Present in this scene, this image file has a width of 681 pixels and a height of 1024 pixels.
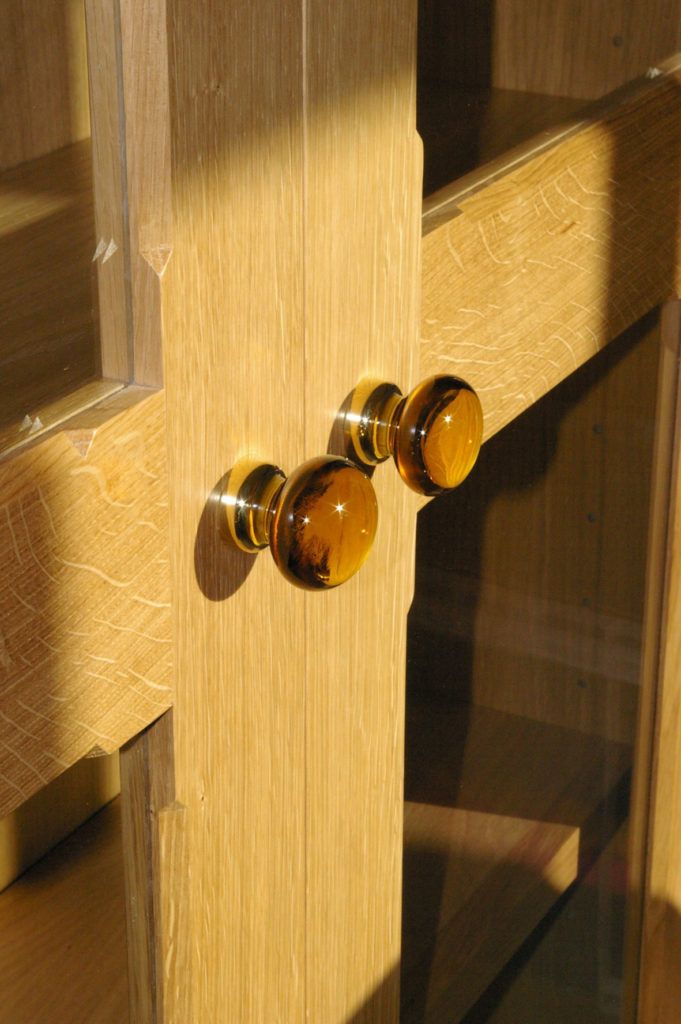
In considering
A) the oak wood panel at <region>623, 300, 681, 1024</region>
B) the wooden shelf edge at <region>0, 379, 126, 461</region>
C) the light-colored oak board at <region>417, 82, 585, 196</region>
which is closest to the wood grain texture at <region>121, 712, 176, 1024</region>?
the wooden shelf edge at <region>0, 379, 126, 461</region>

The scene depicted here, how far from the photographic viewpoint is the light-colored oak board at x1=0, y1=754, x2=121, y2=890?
46 cm

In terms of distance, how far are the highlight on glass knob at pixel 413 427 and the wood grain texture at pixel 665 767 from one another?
0.31 meters

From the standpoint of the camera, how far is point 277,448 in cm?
51

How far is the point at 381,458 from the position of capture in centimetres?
56

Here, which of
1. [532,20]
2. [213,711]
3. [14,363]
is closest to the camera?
[14,363]

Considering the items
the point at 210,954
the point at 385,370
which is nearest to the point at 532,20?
the point at 385,370

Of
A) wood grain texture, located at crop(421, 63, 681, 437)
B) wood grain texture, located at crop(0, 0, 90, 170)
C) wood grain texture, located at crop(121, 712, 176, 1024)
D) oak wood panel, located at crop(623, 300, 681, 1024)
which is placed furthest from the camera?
oak wood panel, located at crop(623, 300, 681, 1024)

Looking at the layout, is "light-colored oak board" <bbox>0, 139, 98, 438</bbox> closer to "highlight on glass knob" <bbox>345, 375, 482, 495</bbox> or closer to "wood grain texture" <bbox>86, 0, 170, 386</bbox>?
"wood grain texture" <bbox>86, 0, 170, 386</bbox>

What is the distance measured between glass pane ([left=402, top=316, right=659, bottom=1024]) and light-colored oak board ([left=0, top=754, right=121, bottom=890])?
20 centimetres

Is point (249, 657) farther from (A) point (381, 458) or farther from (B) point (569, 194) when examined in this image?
(B) point (569, 194)

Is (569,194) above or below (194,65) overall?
below

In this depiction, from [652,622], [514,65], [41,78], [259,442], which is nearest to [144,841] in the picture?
[259,442]

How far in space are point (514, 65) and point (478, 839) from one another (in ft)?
1.27

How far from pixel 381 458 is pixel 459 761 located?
21cm
